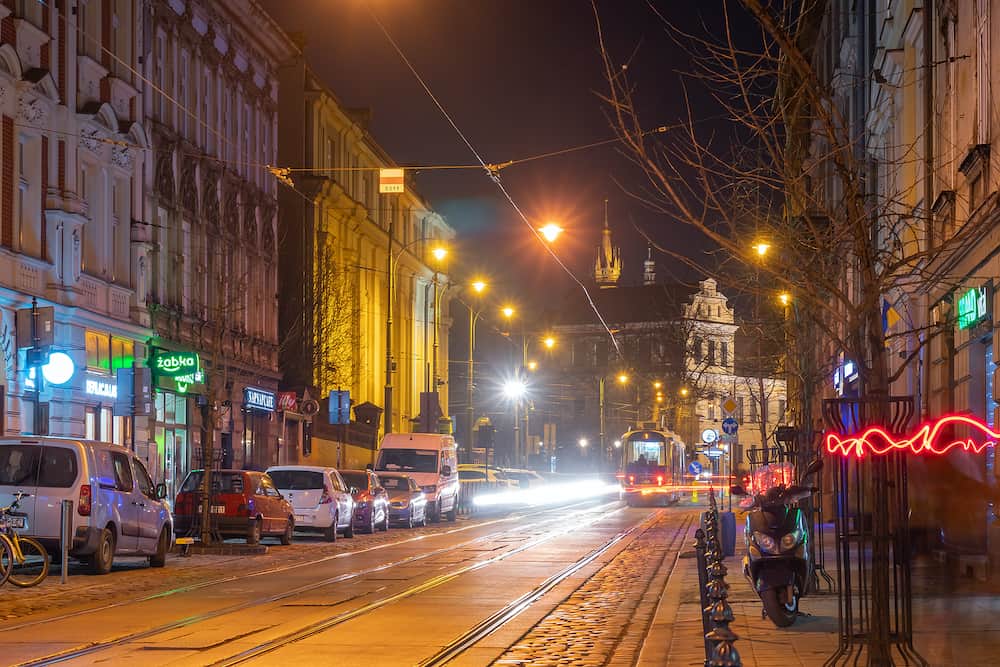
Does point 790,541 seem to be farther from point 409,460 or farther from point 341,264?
point 341,264

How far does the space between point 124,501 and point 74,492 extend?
1.56 meters

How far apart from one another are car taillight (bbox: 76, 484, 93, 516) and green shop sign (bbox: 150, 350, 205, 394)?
1749cm

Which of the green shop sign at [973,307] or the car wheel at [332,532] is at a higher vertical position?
the green shop sign at [973,307]

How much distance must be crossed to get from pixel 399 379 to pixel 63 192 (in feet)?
145

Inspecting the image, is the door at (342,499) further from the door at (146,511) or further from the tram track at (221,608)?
the door at (146,511)

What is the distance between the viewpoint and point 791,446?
29.7m

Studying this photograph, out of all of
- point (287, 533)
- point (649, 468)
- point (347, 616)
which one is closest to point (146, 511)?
point (287, 533)

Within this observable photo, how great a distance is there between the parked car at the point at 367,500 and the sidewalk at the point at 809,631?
681 inches

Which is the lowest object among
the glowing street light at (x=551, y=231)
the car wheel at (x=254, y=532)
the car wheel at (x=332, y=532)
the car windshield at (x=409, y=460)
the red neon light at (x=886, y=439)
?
the car wheel at (x=332, y=532)

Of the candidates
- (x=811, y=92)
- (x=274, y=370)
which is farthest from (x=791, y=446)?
(x=274, y=370)

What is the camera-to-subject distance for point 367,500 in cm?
3666

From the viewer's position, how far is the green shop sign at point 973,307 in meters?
19.6

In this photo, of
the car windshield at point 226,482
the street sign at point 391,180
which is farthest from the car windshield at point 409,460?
the car windshield at point 226,482

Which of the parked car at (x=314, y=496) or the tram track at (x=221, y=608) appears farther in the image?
the parked car at (x=314, y=496)
